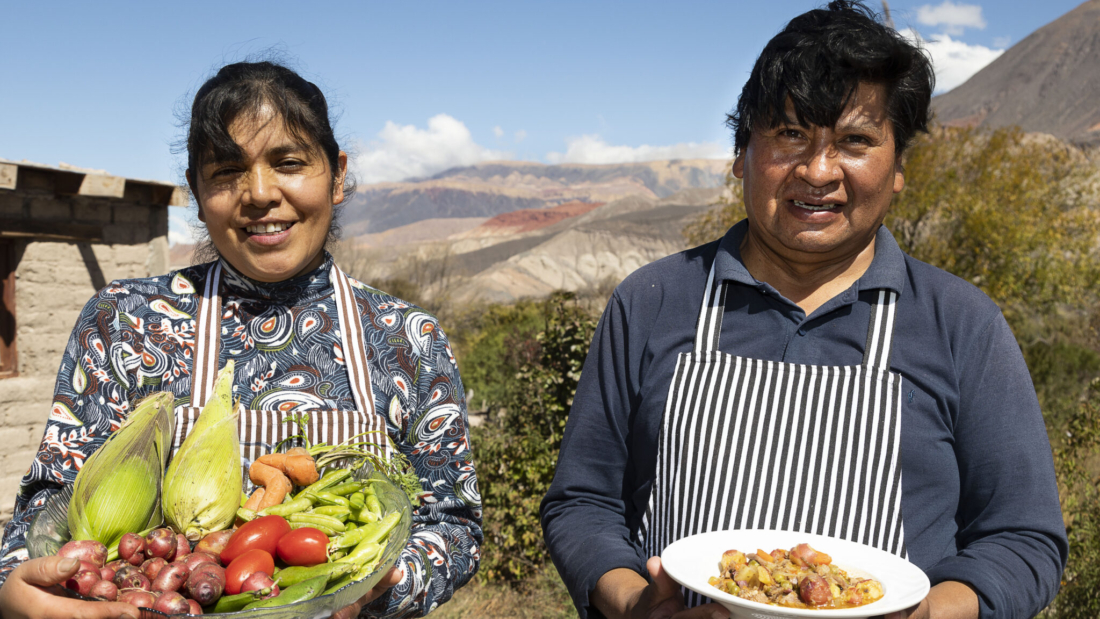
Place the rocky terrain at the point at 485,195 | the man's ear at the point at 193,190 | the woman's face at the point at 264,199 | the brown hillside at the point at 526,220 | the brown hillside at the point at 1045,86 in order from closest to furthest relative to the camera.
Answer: the woman's face at the point at 264,199 → the man's ear at the point at 193,190 → the brown hillside at the point at 1045,86 → the brown hillside at the point at 526,220 → the rocky terrain at the point at 485,195

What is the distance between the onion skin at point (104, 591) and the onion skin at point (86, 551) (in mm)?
77

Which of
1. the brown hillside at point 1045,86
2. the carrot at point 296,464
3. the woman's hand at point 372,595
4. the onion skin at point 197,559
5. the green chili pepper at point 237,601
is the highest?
Result: the brown hillside at point 1045,86

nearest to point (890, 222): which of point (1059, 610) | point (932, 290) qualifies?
point (1059, 610)

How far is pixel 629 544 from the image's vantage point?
194 cm

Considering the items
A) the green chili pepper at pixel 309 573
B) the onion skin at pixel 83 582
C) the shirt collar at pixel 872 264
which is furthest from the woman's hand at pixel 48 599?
the shirt collar at pixel 872 264

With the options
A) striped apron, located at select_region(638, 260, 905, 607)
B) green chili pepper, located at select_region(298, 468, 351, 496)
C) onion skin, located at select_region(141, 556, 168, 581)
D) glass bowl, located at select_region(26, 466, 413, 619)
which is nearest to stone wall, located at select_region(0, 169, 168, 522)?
glass bowl, located at select_region(26, 466, 413, 619)

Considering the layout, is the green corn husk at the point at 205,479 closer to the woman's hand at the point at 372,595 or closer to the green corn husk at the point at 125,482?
the green corn husk at the point at 125,482

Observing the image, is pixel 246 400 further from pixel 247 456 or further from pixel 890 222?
pixel 890 222

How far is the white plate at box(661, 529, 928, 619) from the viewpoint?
1311 mm

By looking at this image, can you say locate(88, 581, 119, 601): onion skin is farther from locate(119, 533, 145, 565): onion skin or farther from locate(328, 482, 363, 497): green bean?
locate(328, 482, 363, 497): green bean

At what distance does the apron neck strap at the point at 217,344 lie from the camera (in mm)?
1923

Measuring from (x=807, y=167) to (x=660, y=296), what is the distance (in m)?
0.48

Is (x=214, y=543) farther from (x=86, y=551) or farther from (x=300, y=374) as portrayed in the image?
(x=300, y=374)

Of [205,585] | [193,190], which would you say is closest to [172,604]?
[205,585]
